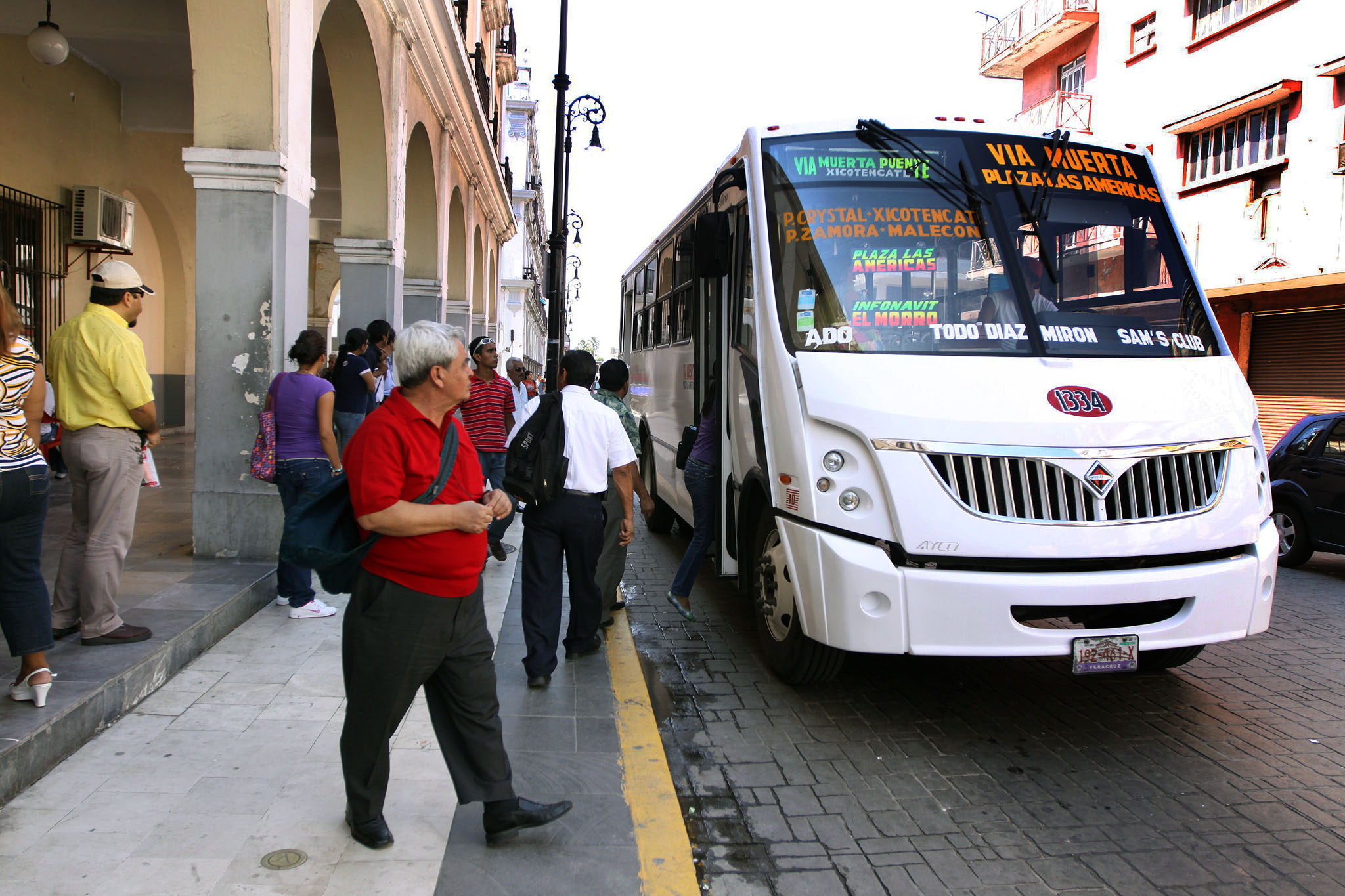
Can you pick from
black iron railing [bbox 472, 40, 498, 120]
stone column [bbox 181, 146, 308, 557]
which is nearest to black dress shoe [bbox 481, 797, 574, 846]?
stone column [bbox 181, 146, 308, 557]

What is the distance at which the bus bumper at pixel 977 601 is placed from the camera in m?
4.05

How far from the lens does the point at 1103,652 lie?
4164 millimetres

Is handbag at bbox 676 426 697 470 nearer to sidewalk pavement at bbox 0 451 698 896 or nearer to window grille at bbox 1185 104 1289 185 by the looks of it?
sidewalk pavement at bbox 0 451 698 896

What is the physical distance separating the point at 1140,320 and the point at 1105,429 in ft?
3.28

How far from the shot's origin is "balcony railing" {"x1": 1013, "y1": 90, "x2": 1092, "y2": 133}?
73.9 ft

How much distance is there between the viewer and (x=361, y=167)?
35.4 ft

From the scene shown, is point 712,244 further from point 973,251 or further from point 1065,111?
point 1065,111

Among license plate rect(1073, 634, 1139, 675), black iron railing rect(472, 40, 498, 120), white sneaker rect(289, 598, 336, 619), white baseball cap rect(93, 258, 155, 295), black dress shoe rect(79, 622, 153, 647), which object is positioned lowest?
white sneaker rect(289, 598, 336, 619)

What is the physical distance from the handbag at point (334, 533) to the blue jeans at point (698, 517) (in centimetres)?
329

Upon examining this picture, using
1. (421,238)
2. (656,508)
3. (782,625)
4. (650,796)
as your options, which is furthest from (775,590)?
(421,238)

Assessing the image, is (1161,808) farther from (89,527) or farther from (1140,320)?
(89,527)

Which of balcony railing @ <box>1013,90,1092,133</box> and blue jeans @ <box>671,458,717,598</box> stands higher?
balcony railing @ <box>1013,90,1092,133</box>

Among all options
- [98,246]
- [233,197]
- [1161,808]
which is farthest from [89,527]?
[98,246]

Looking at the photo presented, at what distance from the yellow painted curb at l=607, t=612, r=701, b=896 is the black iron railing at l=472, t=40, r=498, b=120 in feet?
50.9
